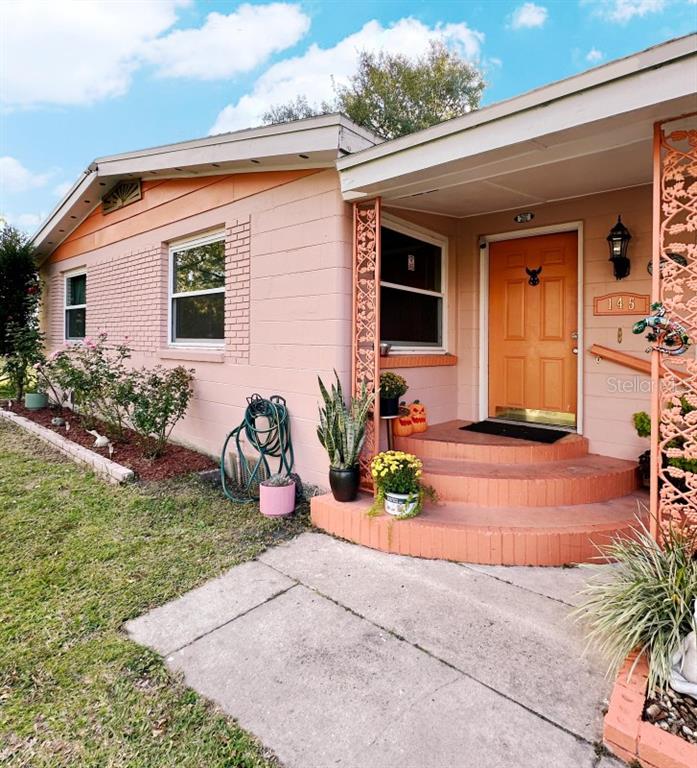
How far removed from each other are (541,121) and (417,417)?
2704 mm

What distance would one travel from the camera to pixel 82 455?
216 inches

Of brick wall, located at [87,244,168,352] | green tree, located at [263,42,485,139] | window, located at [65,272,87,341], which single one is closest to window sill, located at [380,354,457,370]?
brick wall, located at [87,244,168,352]

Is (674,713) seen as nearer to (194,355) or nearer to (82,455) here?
(194,355)

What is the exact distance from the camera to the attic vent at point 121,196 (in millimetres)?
6605

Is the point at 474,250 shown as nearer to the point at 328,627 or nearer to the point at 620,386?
the point at 620,386

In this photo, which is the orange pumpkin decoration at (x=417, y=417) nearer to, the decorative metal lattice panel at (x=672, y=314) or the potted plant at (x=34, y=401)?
the decorative metal lattice panel at (x=672, y=314)

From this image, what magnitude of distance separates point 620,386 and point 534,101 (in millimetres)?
2684

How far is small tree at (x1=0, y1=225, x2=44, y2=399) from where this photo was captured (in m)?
8.73

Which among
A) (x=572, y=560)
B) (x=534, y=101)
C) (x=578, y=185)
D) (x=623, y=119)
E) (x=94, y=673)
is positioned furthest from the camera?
(x=578, y=185)

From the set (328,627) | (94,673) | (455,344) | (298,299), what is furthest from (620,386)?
(94,673)

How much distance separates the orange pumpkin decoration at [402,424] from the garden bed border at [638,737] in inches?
109

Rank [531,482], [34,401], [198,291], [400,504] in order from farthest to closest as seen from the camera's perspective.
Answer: [34,401] < [198,291] < [531,482] < [400,504]

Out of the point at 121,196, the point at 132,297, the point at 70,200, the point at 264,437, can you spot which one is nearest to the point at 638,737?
the point at 264,437

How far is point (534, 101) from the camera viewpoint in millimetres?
2668
